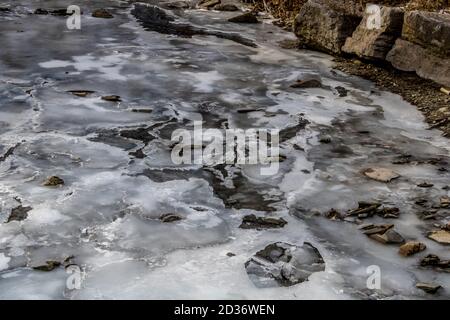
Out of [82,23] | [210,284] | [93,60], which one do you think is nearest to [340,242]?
[210,284]

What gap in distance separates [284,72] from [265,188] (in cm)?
307

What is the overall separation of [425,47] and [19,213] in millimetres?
4704

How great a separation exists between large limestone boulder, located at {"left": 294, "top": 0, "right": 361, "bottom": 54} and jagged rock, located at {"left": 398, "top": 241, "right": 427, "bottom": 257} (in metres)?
4.53

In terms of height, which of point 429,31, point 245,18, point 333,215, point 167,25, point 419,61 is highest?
point 429,31

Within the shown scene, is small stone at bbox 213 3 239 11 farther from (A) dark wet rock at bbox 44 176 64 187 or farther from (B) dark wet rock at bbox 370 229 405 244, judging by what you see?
(B) dark wet rock at bbox 370 229 405 244

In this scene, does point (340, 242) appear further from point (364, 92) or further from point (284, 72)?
point (284, 72)

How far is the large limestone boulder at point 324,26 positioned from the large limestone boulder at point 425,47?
35.5 inches

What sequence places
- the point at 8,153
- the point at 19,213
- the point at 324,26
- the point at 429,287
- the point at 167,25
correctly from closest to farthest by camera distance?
the point at 429,287 < the point at 19,213 < the point at 8,153 < the point at 324,26 < the point at 167,25

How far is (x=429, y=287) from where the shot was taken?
2.73m

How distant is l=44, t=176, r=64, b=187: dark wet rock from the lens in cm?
368

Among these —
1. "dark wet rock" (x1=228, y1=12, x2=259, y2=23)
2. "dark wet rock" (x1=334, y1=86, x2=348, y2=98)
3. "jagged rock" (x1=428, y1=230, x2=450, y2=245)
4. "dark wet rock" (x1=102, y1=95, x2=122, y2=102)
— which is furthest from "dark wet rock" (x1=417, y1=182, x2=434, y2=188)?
"dark wet rock" (x1=228, y1=12, x2=259, y2=23)

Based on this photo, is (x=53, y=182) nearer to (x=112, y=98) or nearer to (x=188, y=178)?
(x=188, y=178)

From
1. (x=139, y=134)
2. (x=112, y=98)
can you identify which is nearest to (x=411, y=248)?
(x=139, y=134)

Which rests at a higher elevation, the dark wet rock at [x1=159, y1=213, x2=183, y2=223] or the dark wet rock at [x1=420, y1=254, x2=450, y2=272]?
the dark wet rock at [x1=420, y1=254, x2=450, y2=272]
